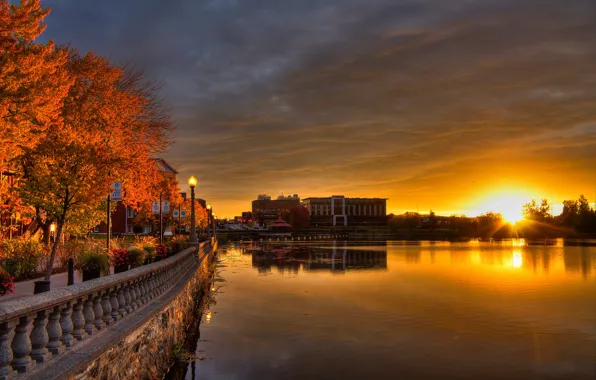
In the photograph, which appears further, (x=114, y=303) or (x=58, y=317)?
(x=114, y=303)

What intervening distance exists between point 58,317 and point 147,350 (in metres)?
4.59

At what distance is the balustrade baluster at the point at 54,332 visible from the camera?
20.9ft

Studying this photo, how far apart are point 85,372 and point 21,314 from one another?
73.3 inches

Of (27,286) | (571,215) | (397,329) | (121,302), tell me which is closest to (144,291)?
(121,302)

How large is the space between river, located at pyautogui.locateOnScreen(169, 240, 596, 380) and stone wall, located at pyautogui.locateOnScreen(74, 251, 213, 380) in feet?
3.63

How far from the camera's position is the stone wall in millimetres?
7781

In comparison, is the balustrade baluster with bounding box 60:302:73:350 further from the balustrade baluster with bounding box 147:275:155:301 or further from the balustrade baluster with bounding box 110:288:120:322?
the balustrade baluster with bounding box 147:275:155:301

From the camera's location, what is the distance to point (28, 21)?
868 inches

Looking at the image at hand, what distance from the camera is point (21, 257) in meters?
21.0

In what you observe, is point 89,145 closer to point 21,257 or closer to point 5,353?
point 21,257

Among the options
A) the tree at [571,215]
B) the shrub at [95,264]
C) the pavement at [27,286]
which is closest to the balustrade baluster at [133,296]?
the shrub at [95,264]

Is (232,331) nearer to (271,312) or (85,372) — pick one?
(271,312)

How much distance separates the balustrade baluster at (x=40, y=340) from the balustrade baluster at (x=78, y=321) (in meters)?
1.08

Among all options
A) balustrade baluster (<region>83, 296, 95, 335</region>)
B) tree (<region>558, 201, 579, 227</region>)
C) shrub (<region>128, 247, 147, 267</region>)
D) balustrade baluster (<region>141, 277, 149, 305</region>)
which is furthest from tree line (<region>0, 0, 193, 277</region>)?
tree (<region>558, 201, 579, 227</region>)
